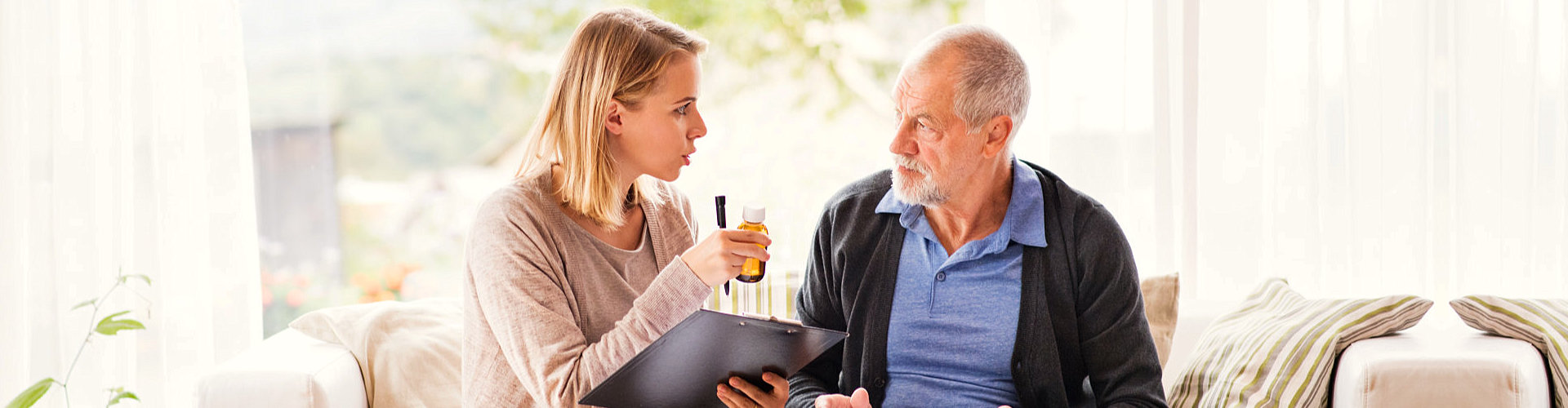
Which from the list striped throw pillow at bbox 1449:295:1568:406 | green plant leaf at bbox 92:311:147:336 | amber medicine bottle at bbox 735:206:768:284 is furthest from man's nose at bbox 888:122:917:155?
green plant leaf at bbox 92:311:147:336

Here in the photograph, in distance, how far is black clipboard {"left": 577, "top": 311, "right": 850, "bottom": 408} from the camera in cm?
142

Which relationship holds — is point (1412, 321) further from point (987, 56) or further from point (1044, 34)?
point (1044, 34)

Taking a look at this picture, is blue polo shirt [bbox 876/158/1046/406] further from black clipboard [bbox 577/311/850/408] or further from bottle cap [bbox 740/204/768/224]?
bottle cap [bbox 740/204/768/224]

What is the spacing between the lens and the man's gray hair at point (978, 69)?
1791 millimetres

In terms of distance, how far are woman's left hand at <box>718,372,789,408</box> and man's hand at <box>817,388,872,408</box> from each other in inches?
2.5

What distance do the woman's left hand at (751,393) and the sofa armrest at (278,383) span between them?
965 millimetres

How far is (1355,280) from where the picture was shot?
293cm

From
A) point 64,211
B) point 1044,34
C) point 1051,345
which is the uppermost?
point 1044,34

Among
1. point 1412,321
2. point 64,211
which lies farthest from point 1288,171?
point 64,211

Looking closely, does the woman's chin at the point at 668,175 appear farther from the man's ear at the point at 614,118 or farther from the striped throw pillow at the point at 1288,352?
the striped throw pillow at the point at 1288,352

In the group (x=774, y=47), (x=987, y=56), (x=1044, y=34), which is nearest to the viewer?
(x=987, y=56)

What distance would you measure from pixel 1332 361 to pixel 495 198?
147 cm

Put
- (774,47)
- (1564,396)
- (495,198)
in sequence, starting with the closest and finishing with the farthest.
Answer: (495,198) → (1564,396) → (774,47)

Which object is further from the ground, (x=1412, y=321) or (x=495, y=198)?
(x=495, y=198)
